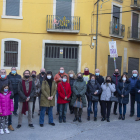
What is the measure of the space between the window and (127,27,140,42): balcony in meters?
8.53

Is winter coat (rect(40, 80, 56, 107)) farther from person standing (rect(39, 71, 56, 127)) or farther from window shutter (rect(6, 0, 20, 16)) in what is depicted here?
window shutter (rect(6, 0, 20, 16))

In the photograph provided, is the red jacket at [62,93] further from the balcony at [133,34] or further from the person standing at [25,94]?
the balcony at [133,34]

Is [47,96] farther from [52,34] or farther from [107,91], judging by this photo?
[52,34]

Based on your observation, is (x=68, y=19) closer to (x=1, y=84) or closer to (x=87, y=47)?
(x=87, y=47)

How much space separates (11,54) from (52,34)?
314 cm

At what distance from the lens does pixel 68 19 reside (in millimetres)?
13469

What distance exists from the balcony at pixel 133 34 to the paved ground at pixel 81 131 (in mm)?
10349

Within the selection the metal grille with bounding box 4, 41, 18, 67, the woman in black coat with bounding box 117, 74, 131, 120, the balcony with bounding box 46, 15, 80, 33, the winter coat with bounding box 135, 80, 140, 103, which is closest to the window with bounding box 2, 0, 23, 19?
the metal grille with bounding box 4, 41, 18, 67

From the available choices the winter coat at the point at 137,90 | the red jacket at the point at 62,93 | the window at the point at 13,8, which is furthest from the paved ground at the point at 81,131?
the window at the point at 13,8

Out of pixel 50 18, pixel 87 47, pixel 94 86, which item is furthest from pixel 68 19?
pixel 94 86

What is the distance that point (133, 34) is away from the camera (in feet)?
52.2

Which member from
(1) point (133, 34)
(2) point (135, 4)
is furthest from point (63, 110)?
(2) point (135, 4)

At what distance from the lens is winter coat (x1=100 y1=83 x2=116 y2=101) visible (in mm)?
6700

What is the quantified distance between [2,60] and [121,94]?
9121mm
